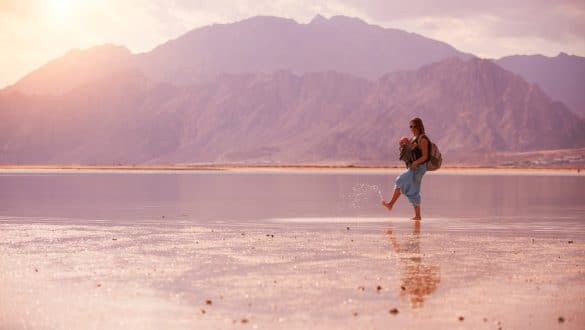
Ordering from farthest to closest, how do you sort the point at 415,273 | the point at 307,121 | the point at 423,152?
the point at 307,121 < the point at 423,152 < the point at 415,273

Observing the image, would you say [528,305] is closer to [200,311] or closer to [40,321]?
[200,311]

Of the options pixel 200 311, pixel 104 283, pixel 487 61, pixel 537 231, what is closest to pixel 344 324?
pixel 200 311

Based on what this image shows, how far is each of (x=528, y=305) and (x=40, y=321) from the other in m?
4.68

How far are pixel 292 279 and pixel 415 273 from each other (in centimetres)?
157

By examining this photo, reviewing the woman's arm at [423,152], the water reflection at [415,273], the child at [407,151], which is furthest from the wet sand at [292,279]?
the child at [407,151]

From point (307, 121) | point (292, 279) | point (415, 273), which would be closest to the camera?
point (292, 279)

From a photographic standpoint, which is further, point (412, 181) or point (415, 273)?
point (412, 181)

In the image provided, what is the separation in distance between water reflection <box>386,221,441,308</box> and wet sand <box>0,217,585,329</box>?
2cm

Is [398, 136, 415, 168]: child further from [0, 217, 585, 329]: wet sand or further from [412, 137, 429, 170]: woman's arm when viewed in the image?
[0, 217, 585, 329]: wet sand

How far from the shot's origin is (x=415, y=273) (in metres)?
10.2

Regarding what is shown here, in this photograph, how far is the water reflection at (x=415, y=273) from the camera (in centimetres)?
880

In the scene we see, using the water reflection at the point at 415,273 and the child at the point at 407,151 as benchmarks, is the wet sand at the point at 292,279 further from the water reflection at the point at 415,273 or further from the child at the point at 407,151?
the child at the point at 407,151

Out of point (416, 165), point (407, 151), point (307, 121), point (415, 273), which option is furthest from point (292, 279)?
point (307, 121)

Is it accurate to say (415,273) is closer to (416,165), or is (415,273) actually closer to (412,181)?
(416,165)
